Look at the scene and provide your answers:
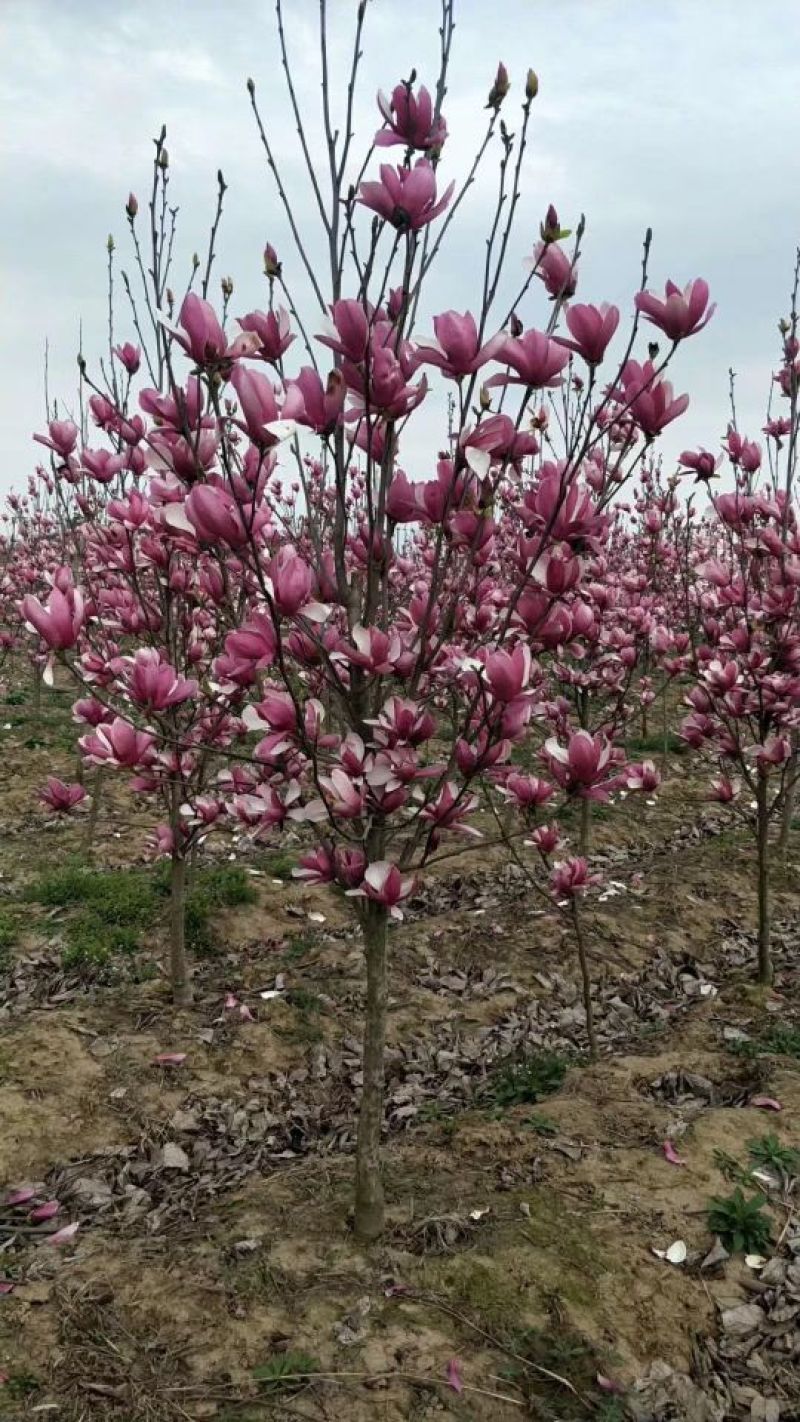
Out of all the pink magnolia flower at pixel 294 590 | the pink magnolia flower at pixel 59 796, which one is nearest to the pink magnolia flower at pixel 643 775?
the pink magnolia flower at pixel 294 590

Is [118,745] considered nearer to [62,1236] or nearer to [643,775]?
[62,1236]

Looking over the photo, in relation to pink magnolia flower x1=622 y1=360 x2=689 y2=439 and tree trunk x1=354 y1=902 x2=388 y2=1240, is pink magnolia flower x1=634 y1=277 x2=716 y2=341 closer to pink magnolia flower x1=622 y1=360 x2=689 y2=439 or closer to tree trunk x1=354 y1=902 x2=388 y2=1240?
pink magnolia flower x1=622 y1=360 x2=689 y2=439

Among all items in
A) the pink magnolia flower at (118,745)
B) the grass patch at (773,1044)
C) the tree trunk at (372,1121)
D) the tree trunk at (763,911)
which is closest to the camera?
the pink magnolia flower at (118,745)

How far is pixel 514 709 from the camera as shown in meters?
2.23

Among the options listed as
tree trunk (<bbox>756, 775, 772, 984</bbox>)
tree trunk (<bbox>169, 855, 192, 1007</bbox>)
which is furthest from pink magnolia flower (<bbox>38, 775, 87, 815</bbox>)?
tree trunk (<bbox>756, 775, 772, 984</bbox>)

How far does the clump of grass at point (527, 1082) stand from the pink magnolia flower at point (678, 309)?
3094mm

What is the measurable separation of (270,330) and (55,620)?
91 centimetres

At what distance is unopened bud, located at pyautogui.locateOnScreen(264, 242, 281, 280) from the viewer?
2227mm

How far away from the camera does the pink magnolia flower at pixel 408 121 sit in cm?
202

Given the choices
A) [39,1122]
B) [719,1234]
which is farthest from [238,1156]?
[719,1234]

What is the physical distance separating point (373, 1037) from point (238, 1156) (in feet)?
4.23

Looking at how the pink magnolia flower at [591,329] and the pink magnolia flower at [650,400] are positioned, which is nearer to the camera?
the pink magnolia flower at [591,329]

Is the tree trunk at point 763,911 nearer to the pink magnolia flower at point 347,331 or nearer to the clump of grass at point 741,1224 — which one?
the clump of grass at point 741,1224

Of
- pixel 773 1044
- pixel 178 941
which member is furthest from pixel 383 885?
pixel 773 1044
